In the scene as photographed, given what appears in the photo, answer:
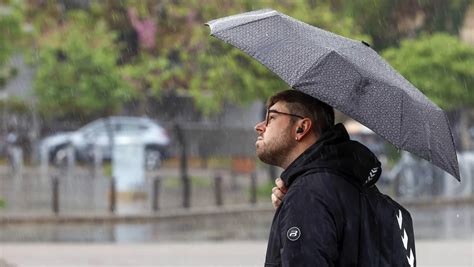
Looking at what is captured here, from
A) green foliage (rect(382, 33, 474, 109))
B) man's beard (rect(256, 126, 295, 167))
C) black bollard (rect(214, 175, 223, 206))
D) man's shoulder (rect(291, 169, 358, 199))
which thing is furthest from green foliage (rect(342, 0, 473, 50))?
man's shoulder (rect(291, 169, 358, 199))

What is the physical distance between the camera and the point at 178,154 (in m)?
39.5

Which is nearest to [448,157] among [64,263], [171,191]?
[64,263]

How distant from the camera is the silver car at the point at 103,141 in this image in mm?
37156

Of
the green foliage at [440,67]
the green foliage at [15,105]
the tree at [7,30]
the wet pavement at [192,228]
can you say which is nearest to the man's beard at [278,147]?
the wet pavement at [192,228]

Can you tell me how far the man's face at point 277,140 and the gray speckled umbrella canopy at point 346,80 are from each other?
14 centimetres

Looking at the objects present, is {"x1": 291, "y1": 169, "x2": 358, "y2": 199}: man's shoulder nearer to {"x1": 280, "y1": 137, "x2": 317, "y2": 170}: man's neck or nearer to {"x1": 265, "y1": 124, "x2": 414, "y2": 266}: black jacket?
{"x1": 265, "y1": 124, "x2": 414, "y2": 266}: black jacket

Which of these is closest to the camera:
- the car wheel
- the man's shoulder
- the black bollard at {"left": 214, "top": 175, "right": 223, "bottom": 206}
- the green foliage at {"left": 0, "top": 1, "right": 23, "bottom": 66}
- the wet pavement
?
the man's shoulder

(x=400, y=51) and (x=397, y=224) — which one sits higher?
(x=400, y=51)

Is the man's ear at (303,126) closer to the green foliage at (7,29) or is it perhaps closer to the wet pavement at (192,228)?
the wet pavement at (192,228)

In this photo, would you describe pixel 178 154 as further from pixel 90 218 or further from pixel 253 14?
pixel 253 14

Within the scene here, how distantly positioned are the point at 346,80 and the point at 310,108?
0.16m

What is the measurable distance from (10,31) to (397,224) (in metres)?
19.9

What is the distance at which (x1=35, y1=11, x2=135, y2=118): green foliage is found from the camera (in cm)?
3453

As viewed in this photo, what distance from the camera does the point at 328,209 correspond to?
142 inches
